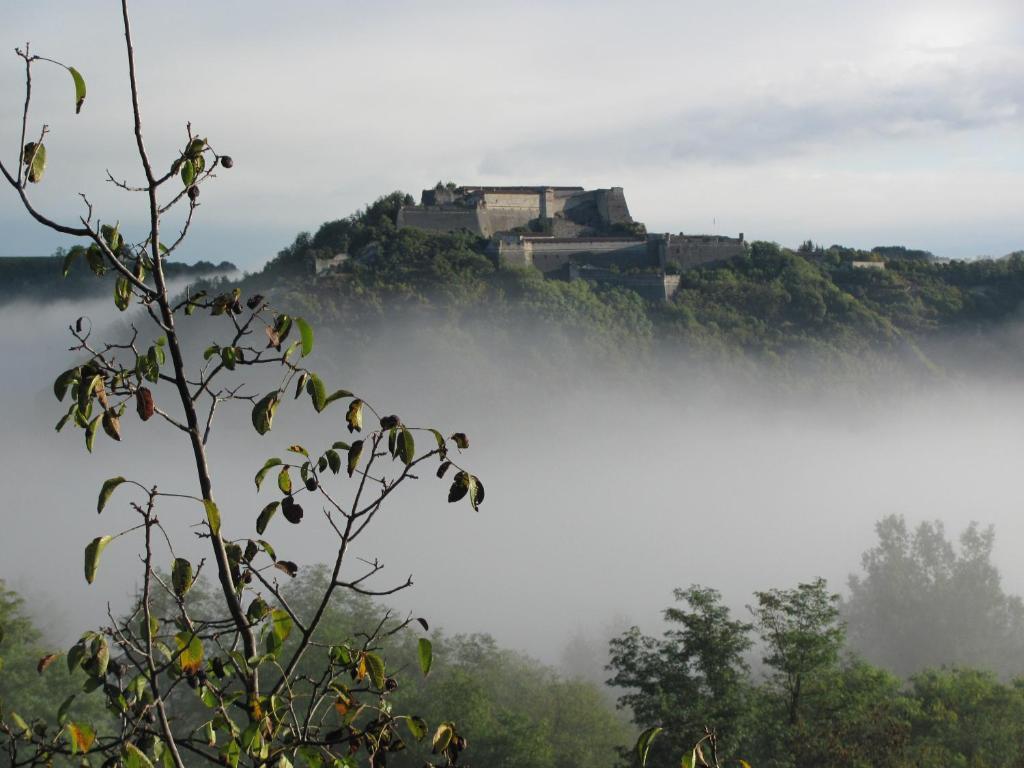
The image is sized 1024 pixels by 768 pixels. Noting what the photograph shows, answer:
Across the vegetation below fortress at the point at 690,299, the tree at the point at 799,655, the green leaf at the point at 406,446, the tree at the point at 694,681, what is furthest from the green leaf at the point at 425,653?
the vegetation below fortress at the point at 690,299

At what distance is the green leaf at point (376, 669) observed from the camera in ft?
17.3

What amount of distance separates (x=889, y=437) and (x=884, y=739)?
130m

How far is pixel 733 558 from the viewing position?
122375 mm

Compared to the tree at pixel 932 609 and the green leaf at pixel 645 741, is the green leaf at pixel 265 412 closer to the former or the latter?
the green leaf at pixel 645 741

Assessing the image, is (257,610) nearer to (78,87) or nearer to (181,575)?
(181,575)

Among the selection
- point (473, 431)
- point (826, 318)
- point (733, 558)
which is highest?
point (826, 318)

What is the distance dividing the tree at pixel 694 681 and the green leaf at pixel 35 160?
77.5 ft

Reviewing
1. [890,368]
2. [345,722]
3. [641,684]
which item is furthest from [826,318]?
[345,722]

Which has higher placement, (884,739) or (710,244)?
(710,244)

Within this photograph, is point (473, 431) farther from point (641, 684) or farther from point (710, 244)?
point (641, 684)

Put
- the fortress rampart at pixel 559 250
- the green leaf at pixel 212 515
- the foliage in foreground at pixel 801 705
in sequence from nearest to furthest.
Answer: the green leaf at pixel 212 515
the foliage in foreground at pixel 801 705
the fortress rampart at pixel 559 250

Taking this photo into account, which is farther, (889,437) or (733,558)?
(889,437)

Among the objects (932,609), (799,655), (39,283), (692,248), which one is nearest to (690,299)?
(692,248)

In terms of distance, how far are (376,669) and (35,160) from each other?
2628 mm
